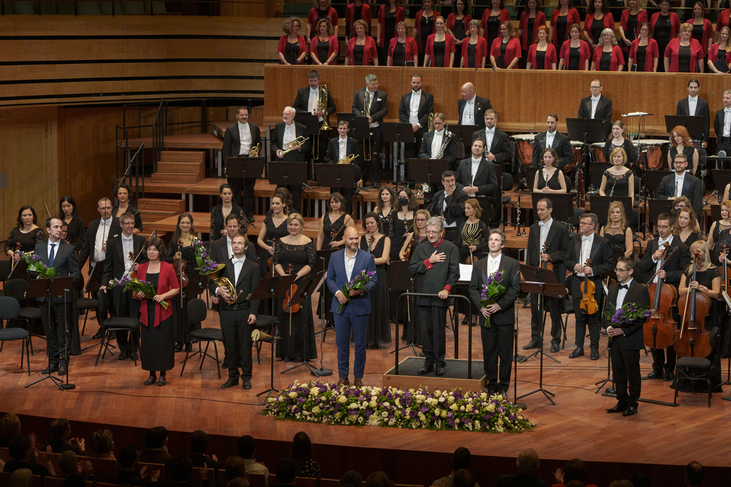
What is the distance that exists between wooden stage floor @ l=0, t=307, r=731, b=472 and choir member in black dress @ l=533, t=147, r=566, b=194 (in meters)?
2.04

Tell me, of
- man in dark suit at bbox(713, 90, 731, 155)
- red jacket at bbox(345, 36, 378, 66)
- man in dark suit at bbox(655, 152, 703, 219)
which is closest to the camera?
man in dark suit at bbox(655, 152, 703, 219)

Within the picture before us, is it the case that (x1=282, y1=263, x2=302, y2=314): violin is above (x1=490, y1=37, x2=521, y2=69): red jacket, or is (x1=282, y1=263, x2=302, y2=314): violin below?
below

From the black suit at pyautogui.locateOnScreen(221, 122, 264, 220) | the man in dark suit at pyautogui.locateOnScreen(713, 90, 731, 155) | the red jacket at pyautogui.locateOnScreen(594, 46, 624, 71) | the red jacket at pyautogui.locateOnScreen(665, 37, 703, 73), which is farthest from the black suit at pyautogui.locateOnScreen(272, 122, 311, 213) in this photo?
the red jacket at pyautogui.locateOnScreen(665, 37, 703, 73)

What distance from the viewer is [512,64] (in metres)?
12.1

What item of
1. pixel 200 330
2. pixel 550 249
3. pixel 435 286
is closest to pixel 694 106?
pixel 550 249

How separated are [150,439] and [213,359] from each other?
3.07 m

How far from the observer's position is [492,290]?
656 centimetres

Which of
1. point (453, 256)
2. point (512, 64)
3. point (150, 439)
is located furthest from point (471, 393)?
point (512, 64)

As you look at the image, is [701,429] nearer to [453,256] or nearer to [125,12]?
[453,256]

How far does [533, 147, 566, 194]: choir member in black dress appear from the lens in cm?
953

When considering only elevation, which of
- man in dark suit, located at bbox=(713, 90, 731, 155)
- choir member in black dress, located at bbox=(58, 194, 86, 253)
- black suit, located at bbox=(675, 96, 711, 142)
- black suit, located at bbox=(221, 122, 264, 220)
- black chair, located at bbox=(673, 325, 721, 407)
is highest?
black suit, located at bbox=(675, 96, 711, 142)

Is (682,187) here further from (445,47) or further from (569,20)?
(445,47)

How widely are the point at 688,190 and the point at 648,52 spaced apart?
3.32 meters

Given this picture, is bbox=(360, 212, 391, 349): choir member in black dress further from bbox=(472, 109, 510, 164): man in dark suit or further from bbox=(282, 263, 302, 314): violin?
bbox=(472, 109, 510, 164): man in dark suit
